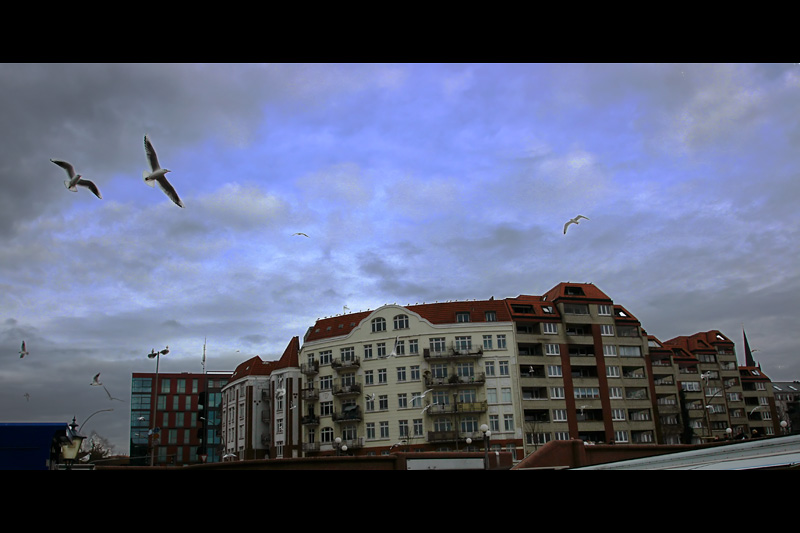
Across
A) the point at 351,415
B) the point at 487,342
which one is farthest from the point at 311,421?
the point at 487,342

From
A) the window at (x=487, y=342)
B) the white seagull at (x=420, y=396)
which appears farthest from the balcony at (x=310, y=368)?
the window at (x=487, y=342)

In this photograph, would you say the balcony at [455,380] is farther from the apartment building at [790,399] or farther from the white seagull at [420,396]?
the apartment building at [790,399]

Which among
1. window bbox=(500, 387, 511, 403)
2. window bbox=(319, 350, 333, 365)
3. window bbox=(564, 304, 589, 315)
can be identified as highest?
window bbox=(564, 304, 589, 315)

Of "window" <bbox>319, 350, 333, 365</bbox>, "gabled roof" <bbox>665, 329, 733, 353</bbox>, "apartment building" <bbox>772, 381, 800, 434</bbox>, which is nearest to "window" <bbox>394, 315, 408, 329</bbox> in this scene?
"window" <bbox>319, 350, 333, 365</bbox>

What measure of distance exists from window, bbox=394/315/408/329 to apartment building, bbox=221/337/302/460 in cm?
1138

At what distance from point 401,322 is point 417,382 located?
16.9 ft

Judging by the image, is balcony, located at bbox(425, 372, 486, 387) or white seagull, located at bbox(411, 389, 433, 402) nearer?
balcony, located at bbox(425, 372, 486, 387)

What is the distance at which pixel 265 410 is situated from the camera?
2392 inches

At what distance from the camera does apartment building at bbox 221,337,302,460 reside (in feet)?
182

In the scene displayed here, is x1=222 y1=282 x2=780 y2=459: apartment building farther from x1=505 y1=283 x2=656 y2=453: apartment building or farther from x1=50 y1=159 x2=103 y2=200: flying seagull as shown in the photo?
x1=50 y1=159 x2=103 y2=200: flying seagull
